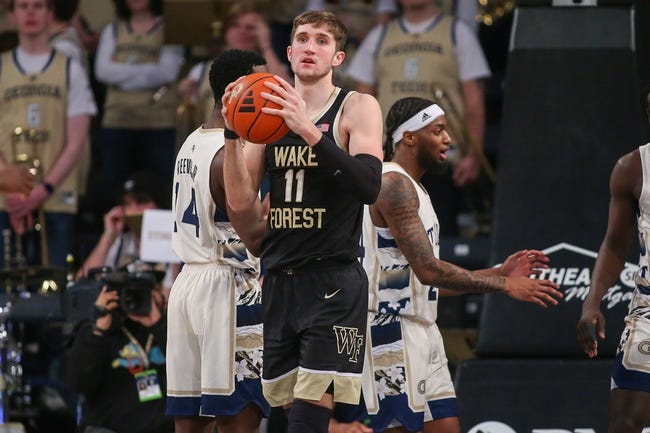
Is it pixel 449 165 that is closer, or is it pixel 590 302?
pixel 590 302

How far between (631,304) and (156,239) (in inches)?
132

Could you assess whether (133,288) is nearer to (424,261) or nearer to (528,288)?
(424,261)

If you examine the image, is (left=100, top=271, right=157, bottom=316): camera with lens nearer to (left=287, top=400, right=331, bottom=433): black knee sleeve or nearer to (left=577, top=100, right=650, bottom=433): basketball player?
(left=287, top=400, right=331, bottom=433): black knee sleeve

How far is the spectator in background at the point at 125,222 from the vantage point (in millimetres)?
9930

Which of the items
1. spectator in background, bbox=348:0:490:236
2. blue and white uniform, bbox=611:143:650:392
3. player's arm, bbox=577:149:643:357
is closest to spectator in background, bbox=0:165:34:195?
spectator in background, bbox=348:0:490:236

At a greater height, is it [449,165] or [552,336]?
[449,165]

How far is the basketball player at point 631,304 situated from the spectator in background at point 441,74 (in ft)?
12.1

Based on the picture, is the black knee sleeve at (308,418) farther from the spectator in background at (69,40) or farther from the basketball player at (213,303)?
the spectator in background at (69,40)

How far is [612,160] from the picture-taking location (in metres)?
8.27

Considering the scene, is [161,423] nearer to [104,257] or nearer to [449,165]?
[104,257]

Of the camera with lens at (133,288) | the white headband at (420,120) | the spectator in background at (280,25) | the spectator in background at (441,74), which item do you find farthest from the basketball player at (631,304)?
the spectator in background at (280,25)

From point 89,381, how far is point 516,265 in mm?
2767

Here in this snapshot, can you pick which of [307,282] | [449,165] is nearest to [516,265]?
[307,282]

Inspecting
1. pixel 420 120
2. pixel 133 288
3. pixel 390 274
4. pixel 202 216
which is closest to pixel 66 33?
pixel 133 288
